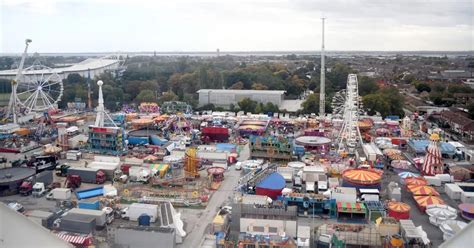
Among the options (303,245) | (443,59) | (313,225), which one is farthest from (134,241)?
(443,59)

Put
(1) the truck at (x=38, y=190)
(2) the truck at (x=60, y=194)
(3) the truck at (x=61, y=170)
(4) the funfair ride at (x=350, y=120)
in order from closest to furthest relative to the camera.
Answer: (2) the truck at (x=60, y=194) → (1) the truck at (x=38, y=190) → (3) the truck at (x=61, y=170) → (4) the funfair ride at (x=350, y=120)

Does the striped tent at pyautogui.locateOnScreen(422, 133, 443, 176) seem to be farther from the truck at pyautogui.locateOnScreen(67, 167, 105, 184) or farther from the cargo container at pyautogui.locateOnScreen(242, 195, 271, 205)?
the truck at pyautogui.locateOnScreen(67, 167, 105, 184)

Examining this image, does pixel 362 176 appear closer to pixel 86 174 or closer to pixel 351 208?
pixel 351 208

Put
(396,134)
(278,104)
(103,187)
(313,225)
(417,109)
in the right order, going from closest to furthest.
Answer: (313,225)
(103,187)
(396,134)
(417,109)
(278,104)

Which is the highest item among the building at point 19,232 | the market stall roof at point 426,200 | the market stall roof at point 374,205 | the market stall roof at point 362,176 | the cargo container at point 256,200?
the building at point 19,232

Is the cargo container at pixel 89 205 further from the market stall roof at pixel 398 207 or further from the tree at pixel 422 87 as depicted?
the tree at pixel 422 87

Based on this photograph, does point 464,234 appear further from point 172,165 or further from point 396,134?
point 396,134

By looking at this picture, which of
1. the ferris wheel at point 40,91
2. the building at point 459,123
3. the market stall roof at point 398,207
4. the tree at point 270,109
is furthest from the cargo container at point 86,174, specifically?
the building at point 459,123

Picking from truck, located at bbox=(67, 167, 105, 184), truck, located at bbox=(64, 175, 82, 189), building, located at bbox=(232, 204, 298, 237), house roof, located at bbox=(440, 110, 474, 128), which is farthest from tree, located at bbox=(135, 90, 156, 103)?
building, located at bbox=(232, 204, 298, 237)
